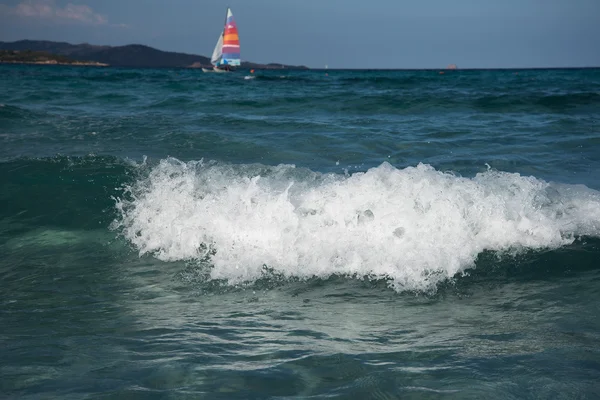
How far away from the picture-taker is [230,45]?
2608 inches

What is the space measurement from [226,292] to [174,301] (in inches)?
17.6

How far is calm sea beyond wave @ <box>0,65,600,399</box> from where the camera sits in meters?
3.15

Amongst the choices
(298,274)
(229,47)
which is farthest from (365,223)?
(229,47)

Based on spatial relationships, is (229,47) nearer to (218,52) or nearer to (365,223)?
(218,52)

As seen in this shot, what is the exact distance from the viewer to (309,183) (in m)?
6.85

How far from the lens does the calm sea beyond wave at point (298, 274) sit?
3150 millimetres

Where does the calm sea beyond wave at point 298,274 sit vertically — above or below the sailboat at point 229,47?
below

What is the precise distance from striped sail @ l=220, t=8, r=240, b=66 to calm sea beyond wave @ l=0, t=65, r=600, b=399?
191ft

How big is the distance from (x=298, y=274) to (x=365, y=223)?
953 mm

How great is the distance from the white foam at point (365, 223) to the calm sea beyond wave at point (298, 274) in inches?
0.8

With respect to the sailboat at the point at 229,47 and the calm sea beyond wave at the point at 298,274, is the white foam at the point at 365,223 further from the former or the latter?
the sailboat at the point at 229,47

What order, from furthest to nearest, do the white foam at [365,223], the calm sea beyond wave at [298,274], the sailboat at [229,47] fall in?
the sailboat at [229,47] → the white foam at [365,223] → the calm sea beyond wave at [298,274]

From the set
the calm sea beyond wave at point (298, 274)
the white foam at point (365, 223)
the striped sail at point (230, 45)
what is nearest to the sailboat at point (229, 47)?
the striped sail at point (230, 45)

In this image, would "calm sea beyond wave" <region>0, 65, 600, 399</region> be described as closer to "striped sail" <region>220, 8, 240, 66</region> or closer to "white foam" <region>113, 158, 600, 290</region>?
"white foam" <region>113, 158, 600, 290</region>
